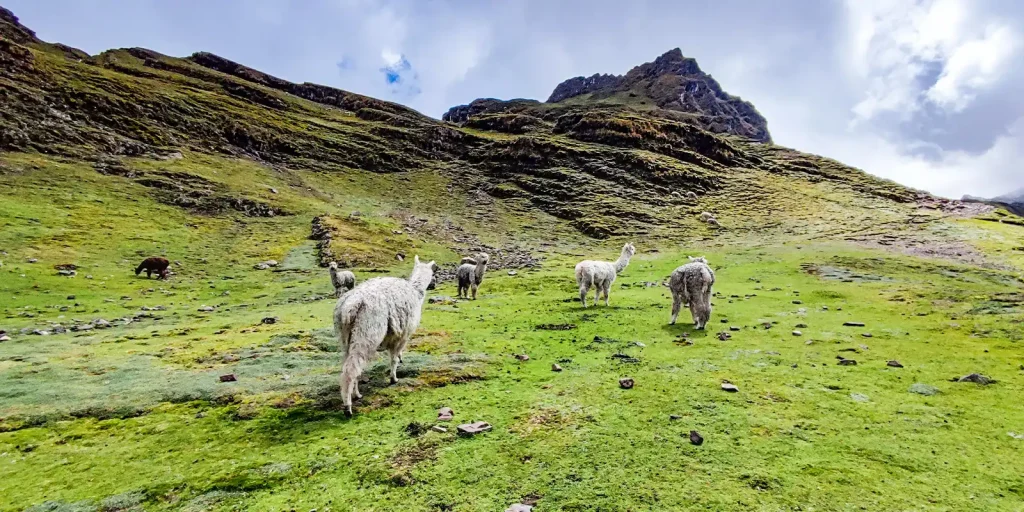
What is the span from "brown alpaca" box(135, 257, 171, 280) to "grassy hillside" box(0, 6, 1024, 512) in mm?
937

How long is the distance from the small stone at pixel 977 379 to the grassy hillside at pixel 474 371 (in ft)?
1.00

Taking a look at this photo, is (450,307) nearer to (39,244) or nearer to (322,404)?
(322,404)

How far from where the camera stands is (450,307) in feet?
72.5

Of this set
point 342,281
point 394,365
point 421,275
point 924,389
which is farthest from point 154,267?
point 924,389

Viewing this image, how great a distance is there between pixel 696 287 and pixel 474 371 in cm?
885

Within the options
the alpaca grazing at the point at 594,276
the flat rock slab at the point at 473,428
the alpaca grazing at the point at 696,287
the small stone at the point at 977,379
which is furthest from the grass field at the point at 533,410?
the alpaca grazing at the point at 594,276

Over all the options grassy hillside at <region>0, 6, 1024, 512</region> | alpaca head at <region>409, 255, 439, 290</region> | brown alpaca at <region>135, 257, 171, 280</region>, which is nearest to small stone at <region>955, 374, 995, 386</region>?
grassy hillside at <region>0, 6, 1024, 512</region>

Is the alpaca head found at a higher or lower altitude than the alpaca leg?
higher

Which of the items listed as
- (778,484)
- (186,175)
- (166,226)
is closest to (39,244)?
(166,226)

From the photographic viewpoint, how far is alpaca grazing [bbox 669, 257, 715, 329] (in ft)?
51.9

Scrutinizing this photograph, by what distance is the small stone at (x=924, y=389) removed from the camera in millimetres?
9695

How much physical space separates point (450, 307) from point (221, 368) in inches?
439

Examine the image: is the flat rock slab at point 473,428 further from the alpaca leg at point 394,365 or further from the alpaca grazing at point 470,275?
the alpaca grazing at point 470,275

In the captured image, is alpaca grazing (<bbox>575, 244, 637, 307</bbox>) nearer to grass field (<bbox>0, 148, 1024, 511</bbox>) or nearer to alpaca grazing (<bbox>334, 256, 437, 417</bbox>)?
grass field (<bbox>0, 148, 1024, 511</bbox>)
